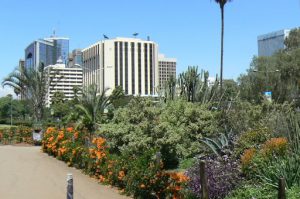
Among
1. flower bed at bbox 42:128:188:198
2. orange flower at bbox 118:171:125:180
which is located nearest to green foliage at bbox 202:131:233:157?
flower bed at bbox 42:128:188:198

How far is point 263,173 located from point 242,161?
2.89 ft

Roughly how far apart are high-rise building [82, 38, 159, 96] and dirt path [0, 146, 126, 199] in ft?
166

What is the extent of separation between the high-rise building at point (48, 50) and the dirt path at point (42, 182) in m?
97.7

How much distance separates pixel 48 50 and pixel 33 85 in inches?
3656

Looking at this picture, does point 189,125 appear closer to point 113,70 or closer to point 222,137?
point 222,137

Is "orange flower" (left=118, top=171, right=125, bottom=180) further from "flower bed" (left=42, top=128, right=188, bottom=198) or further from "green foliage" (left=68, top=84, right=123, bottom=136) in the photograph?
"green foliage" (left=68, top=84, right=123, bottom=136)

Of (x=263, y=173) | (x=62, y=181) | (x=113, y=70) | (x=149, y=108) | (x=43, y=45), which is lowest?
(x=62, y=181)

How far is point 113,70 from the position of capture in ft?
248

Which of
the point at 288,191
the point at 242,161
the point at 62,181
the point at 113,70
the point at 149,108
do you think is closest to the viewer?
the point at 288,191

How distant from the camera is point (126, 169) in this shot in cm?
1247

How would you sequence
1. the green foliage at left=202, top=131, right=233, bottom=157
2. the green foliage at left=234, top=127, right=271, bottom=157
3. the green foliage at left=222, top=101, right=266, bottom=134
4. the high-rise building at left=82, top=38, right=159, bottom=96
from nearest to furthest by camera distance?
1. the green foliage at left=234, top=127, right=271, bottom=157
2. the green foliage at left=202, top=131, right=233, bottom=157
3. the green foliage at left=222, top=101, right=266, bottom=134
4. the high-rise building at left=82, top=38, right=159, bottom=96

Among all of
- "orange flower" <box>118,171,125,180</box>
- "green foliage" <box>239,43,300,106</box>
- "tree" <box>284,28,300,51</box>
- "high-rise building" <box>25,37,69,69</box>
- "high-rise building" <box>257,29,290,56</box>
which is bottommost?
"orange flower" <box>118,171,125,180</box>

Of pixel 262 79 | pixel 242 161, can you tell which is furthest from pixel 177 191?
pixel 262 79

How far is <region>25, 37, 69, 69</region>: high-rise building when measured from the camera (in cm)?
12181
